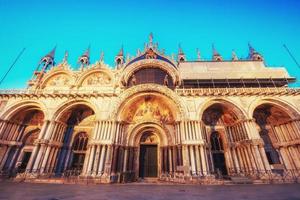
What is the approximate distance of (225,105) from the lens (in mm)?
14516

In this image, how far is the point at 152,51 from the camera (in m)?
19.9

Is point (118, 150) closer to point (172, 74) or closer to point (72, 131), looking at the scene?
point (72, 131)

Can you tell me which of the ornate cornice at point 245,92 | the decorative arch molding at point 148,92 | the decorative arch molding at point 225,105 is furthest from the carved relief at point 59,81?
the decorative arch molding at point 225,105

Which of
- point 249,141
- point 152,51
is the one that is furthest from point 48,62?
point 249,141

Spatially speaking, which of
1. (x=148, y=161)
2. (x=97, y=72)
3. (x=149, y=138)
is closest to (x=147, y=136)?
(x=149, y=138)

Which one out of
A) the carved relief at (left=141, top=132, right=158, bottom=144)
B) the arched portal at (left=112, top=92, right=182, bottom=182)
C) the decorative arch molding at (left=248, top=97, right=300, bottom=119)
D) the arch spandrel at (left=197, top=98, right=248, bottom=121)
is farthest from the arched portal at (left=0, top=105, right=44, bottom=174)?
the decorative arch molding at (left=248, top=97, right=300, bottom=119)

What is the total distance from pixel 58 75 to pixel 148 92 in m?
14.8

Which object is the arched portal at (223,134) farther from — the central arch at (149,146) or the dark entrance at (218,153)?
the central arch at (149,146)


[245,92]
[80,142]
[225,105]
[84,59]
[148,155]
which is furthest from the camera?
[84,59]

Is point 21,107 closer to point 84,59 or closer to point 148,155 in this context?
point 84,59

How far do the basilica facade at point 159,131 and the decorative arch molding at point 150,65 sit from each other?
926 millimetres

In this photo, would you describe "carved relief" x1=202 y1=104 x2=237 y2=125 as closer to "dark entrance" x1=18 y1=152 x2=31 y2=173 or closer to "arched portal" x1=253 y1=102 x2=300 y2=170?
"arched portal" x1=253 y1=102 x2=300 y2=170

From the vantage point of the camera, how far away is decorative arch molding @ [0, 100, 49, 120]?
14.6 meters

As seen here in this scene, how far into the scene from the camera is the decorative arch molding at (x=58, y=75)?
18703mm
